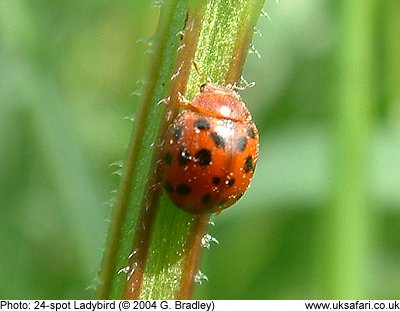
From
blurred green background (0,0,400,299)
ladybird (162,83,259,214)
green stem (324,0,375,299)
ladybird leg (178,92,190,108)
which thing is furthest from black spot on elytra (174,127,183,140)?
blurred green background (0,0,400,299)

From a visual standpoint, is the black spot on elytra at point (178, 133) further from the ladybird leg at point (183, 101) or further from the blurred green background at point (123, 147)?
the blurred green background at point (123, 147)

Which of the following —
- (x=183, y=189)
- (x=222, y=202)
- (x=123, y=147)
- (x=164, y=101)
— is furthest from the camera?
(x=123, y=147)

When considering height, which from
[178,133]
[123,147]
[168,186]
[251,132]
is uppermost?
[123,147]

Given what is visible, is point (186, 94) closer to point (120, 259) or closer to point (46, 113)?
point (120, 259)

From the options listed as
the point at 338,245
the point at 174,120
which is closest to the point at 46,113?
the point at 338,245

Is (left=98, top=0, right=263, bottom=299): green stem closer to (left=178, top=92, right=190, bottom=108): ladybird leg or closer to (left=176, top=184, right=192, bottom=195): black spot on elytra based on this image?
(left=178, top=92, right=190, bottom=108): ladybird leg

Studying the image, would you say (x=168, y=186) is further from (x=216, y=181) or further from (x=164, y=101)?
(x=216, y=181)

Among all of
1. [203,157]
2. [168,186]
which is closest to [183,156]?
[203,157]
